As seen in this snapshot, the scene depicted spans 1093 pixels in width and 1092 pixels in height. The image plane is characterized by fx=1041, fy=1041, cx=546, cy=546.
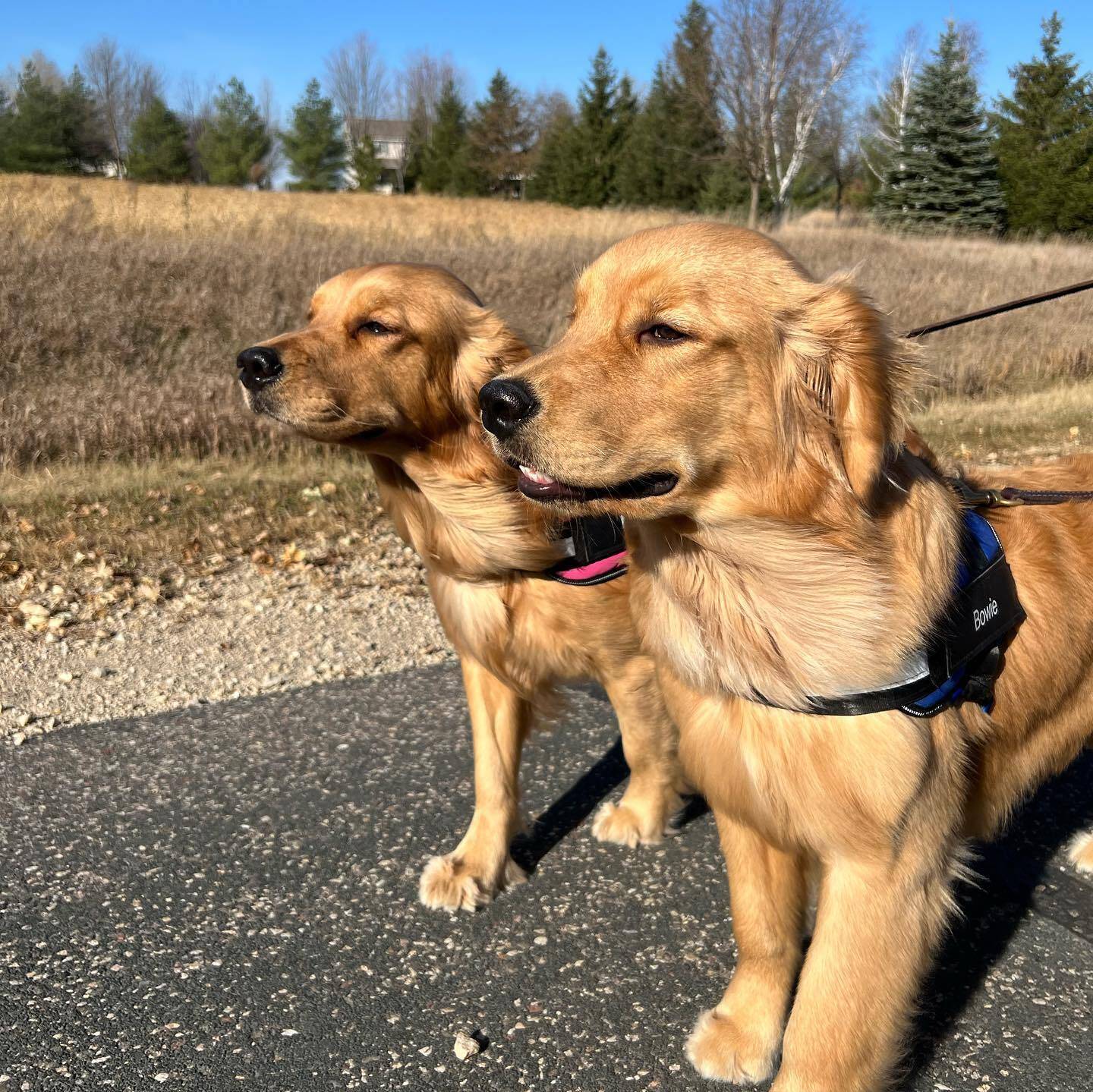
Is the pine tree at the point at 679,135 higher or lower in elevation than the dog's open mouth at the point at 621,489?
higher

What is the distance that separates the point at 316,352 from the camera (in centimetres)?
338

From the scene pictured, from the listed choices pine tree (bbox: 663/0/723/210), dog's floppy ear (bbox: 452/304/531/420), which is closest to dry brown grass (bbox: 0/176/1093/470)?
dog's floppy ear (bbox: 452/304/531/420)

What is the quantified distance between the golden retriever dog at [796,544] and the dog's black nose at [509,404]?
0.03ft

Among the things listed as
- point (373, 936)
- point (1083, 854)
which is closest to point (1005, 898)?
point (1083, 854)

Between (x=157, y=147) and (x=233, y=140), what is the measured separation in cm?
458

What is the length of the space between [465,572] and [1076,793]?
237cm

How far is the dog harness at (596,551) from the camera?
10.4 feet

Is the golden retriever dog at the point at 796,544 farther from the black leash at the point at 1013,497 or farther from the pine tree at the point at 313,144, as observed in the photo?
the pine tree at the point at 313,144

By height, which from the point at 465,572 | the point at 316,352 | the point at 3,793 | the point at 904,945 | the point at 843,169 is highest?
the point at 843,169

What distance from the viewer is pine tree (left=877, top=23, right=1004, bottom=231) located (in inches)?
1437

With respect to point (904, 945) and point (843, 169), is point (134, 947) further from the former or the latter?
point (843, 169)

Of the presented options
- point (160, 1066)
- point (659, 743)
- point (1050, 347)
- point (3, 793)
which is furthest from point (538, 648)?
point (1050, 347)

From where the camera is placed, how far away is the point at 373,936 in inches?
116

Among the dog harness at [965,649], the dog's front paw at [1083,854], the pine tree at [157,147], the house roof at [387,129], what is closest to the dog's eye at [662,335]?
the dog harness at [965,649]
